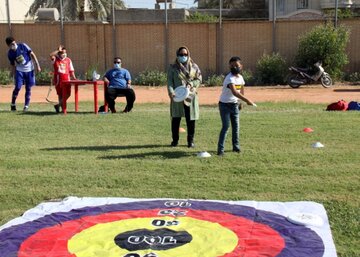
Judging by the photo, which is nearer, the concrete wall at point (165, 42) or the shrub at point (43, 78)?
the concrete wall at point (165, 42)

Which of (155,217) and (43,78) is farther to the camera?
(43,78)

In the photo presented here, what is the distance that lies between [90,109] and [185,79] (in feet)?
20.5

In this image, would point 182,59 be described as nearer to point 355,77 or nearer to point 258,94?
point 258,94

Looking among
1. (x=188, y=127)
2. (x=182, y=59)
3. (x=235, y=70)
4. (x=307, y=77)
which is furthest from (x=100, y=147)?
(x=307, y=77)

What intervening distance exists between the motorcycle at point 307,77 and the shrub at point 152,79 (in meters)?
5.66

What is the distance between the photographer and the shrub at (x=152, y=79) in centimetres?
2417

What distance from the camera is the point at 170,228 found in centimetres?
491

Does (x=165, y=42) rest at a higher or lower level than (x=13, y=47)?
higher

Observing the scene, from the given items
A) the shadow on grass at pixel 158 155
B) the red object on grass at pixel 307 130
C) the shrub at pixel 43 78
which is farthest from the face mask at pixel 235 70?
the shrub at pixel 43 78

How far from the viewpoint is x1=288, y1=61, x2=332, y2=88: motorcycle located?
865 inches

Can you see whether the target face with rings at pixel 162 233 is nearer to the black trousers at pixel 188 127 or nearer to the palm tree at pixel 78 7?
the black trousers at pixel 188 127

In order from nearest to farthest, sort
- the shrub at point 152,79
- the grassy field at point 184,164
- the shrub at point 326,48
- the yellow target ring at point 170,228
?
the yellow target ring at point 170,228 < the grassy field at point 184,164 < the shrub at point 326,48 < the shrub at point 152,79

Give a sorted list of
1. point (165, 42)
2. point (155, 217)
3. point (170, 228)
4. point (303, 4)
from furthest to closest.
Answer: point (303, 4) < point (165, 42) < point (155, 217) < point (170, 228)

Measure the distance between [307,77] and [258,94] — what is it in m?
3.62
